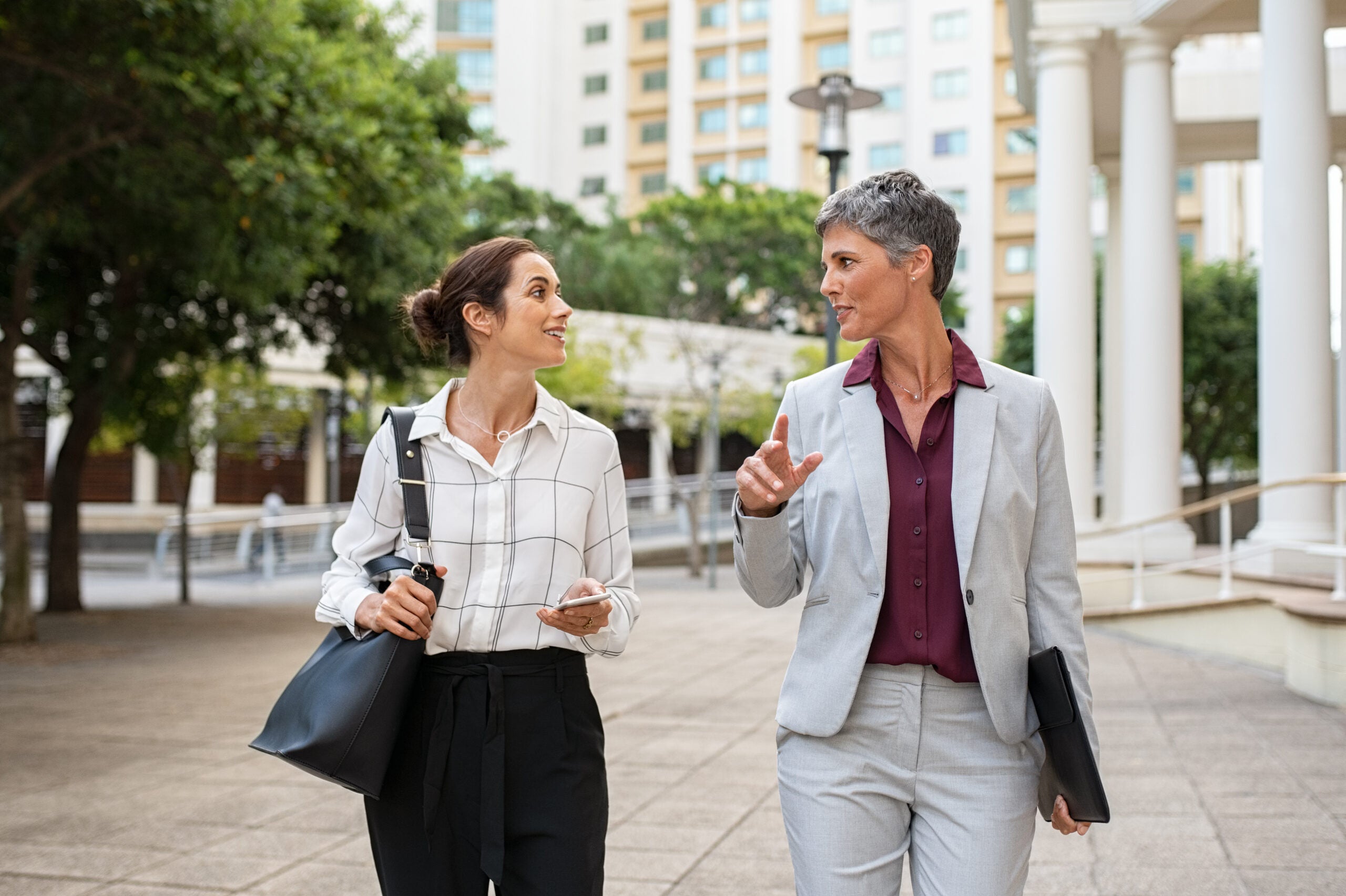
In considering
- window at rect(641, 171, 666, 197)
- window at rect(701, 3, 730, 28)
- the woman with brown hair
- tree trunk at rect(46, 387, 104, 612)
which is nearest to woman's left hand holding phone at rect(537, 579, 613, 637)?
the woman with brown hair

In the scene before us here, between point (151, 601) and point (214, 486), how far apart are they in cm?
1889

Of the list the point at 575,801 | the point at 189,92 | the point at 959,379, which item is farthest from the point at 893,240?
the point at 189,92

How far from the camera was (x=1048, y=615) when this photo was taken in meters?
2.49

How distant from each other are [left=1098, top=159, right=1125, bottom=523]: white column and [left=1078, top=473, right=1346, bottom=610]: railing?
289cm

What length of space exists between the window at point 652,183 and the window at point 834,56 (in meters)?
9.20

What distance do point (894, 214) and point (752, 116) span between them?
2456 inches

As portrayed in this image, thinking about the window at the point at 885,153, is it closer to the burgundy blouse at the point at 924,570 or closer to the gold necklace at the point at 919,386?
the gold necklace at the point at 919,386

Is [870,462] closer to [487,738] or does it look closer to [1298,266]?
[487,738]

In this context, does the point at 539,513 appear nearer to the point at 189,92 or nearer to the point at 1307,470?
the point at 189,92

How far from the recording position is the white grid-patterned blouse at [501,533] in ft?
8.59

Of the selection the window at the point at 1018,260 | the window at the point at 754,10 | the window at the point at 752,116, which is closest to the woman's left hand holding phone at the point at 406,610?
the window at the point at 1018,260

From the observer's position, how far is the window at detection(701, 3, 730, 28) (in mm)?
63438

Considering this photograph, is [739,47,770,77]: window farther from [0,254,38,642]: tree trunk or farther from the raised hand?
the raised hand

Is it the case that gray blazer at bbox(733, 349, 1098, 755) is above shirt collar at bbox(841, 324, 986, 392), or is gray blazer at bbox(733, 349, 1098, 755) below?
below
